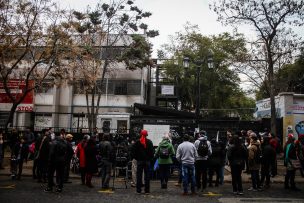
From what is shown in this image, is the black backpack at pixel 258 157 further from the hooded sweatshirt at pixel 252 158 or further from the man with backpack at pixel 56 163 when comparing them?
the man with backpack at pixel 56 163

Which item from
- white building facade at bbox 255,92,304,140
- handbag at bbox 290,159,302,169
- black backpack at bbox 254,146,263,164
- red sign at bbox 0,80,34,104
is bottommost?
handbag at bbox 290,159,302,169

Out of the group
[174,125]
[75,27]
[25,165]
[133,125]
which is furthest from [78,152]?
[75,27]

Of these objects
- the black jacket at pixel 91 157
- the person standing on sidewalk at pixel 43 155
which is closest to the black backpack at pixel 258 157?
the black jacket at pixel 91 157

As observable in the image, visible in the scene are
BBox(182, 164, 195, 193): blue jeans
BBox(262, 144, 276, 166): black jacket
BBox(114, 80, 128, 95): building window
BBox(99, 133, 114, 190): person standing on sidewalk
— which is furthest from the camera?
BBox(114, 80, 128, 95): building window

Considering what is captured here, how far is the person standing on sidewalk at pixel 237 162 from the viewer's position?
1117 centimetres

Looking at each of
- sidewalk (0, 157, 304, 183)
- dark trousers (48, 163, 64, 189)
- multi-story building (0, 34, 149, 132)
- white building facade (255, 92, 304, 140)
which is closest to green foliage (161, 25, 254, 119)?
multi-story building (0, 34, 149, 132)

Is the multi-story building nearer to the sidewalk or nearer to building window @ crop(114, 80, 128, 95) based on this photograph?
building window @ crop(114, 80, 128, 95)

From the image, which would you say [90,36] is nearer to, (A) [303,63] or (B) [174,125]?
(B) [174,125]

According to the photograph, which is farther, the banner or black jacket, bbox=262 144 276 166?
the banner

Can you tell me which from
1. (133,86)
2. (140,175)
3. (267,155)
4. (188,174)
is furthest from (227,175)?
(133,86)

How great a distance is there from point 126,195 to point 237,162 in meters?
3.63

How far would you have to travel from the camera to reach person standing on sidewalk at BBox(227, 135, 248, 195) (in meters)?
11.2

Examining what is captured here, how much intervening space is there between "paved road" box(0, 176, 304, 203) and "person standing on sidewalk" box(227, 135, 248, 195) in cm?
31

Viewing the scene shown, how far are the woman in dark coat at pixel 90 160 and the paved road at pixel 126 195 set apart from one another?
36 centimetres
